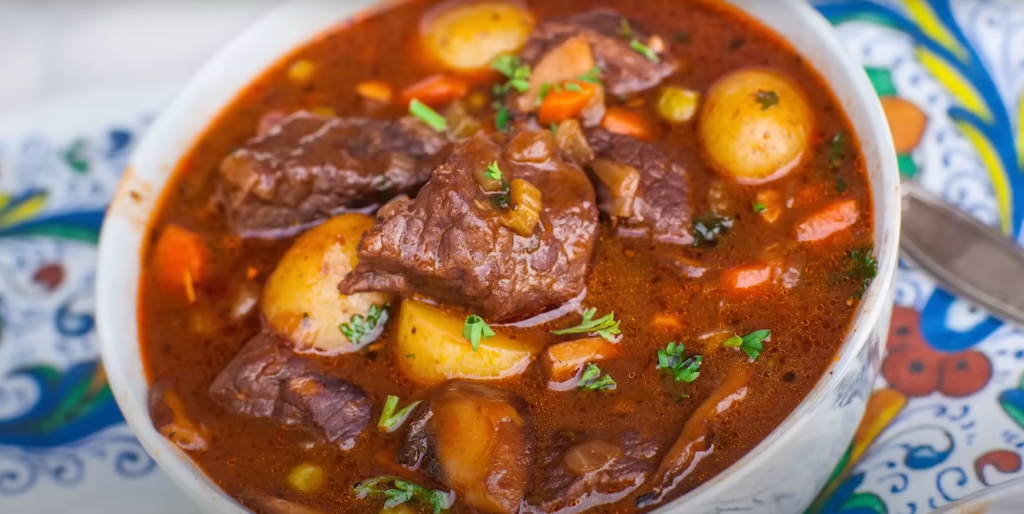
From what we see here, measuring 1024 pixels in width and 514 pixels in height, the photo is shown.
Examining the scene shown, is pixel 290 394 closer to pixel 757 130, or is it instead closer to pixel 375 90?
pixel 375 90

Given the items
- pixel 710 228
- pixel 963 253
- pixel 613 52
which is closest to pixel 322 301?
pixel 710 228

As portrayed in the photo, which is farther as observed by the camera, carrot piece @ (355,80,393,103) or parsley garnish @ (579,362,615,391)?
carrot piece @ (355,80,393,103)

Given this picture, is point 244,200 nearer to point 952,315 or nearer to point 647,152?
point 647,152

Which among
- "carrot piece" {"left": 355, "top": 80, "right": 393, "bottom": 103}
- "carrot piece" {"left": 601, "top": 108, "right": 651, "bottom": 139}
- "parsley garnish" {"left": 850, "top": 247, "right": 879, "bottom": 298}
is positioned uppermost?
"carrot piece" {"left": 601, "top": 108, "right": 651, "bottom": 139}

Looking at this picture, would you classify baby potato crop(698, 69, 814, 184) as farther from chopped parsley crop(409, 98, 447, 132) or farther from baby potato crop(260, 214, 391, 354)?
baby potato crop(260, 214, 391, 354)

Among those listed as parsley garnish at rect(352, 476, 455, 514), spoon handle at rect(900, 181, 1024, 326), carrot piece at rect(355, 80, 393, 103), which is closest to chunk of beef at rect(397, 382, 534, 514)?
parsley garnish at rect(352, 476, 455, 514)

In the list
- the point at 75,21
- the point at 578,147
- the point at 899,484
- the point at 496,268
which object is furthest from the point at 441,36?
the point at 899,484
